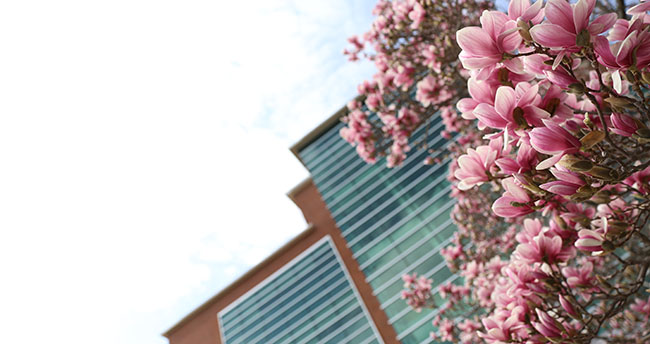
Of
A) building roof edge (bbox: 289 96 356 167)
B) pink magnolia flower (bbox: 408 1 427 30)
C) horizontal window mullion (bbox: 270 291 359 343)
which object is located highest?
building roof edge (bbox: 289 96 356 167)

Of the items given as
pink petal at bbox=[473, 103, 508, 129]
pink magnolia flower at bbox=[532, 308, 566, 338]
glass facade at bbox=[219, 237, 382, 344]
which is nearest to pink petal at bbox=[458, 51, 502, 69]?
pink petal at bbox=[473, 103, 508, 129]

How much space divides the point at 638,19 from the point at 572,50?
0.19m

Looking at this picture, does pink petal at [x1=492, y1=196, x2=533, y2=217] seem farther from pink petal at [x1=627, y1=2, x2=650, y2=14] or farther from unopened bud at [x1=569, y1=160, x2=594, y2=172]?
pink petal at [x1=627, y1=2, x2=650, y2=14]

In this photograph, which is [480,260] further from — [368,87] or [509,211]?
[509,211]

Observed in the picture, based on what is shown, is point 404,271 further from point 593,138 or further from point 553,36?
point 553,36

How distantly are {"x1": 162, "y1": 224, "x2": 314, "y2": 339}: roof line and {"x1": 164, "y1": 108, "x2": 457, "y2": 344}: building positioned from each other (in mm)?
74

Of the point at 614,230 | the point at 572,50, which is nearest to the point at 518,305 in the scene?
the point at 614,230

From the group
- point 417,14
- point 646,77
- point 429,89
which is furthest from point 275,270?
point 646,77

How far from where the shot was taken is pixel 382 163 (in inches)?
1017

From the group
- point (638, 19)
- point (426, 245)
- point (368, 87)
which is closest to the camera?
point (638, 19)

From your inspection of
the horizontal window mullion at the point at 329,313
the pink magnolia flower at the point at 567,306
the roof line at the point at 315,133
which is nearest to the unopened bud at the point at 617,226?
the pink magnolia flower at the point at 567,306

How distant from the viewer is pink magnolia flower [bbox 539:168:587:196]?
4.27 ft

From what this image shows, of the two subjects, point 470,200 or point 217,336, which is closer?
point 470,200

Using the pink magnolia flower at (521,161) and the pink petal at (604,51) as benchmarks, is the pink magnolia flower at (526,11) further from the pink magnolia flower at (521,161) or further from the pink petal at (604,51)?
the pink magnolia flower at (521,161)
